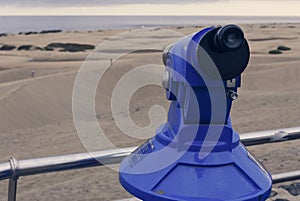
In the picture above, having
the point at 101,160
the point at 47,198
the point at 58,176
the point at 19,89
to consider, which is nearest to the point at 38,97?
the point at 19,89

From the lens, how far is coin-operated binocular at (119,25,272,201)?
55.5 inches

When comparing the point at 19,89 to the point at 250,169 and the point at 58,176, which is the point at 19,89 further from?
the point at 250,169

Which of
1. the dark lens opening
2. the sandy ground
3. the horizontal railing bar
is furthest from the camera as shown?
the sandy ground

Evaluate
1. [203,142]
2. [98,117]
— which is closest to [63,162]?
[203,142]

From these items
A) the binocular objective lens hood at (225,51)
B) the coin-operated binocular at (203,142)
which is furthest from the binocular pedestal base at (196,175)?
the binocular objective lens hood at (225,51)

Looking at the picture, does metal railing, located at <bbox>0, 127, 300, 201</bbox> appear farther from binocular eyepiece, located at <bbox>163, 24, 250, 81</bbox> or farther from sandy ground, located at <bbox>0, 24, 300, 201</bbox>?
binocular eyepiece, located at <bbox>163, 24, 250, 81</bbox>

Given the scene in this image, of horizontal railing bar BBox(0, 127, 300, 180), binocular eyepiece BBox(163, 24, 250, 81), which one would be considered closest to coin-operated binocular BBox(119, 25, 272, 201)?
binocular eyepiece BBox(163, 24, 250, 81)

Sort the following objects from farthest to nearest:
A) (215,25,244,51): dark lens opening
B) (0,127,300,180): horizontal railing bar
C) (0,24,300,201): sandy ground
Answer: (0,24,300,201): sandy ground
(0,127,300,180): horizontal railing bar
(215,25,244,51): dark lens opening

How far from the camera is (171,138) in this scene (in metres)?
1.59

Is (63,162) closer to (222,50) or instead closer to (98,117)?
(222,50)

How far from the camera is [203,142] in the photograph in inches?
60.4

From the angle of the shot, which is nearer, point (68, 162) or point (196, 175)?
point (196, 175)

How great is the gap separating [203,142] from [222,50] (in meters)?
0.32

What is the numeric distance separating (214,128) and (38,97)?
9.29 meters
